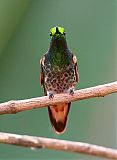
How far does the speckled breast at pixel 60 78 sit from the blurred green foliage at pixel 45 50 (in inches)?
44.1

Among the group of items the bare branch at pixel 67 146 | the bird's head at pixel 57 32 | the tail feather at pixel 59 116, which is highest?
the bird's head at pixel 57 32

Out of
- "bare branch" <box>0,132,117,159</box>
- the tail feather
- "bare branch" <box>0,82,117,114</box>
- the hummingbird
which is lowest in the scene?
the tail feather

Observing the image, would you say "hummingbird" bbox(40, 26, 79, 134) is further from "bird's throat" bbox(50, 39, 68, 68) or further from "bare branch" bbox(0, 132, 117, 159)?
"bare branch" bbox(0, 132, 117, 159)

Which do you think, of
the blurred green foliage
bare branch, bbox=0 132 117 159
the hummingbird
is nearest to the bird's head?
the hummingbird

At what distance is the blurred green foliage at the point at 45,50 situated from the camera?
11.4 feet

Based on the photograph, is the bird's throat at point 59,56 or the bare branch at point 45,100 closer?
the bare branch at point 45,100

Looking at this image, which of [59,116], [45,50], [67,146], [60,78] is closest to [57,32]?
[60,78]

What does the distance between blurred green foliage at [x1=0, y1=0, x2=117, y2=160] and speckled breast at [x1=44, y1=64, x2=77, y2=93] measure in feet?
3.68

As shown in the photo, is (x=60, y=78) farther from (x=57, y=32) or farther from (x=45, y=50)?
(x=45, y=50)

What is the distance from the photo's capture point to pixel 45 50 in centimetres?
354

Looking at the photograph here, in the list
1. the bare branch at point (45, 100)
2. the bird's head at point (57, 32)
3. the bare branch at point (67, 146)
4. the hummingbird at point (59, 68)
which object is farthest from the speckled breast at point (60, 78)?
the bare branch at point (67, 146)

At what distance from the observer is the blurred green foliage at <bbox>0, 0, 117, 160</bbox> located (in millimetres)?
3488

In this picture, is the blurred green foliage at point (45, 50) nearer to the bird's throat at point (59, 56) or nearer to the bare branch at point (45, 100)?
the bird's throat at point (59, 56)

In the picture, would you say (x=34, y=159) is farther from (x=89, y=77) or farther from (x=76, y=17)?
(x=76, y=17)
